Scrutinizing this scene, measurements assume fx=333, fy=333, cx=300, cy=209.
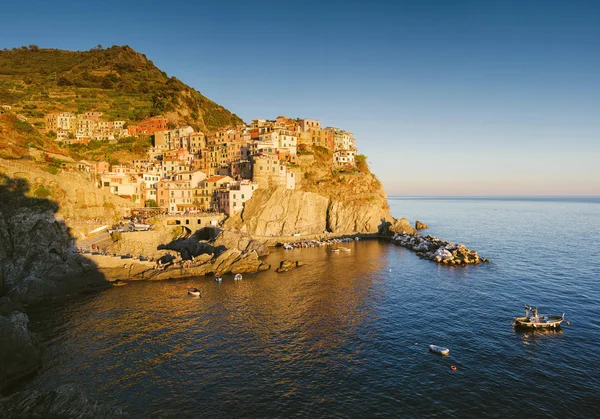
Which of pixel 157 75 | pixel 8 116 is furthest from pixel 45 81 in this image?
pixel 8 116

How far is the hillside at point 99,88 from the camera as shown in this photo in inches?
5399

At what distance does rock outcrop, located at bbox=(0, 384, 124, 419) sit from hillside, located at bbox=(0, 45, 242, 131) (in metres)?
133

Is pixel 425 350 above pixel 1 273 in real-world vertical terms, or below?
below

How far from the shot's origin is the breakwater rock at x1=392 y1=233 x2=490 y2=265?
67438 mm

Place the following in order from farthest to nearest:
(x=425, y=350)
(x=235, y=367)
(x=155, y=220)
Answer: (x=155, y=220), (x=425, y=350), (x=235, y=367)

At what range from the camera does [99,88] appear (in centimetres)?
15675

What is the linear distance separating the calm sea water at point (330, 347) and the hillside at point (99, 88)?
379 ft

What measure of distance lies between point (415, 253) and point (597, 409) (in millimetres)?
55451

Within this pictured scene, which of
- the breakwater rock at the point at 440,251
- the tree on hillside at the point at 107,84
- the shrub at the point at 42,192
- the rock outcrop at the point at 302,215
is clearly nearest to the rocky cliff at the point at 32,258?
the shrub at the point at 42,192

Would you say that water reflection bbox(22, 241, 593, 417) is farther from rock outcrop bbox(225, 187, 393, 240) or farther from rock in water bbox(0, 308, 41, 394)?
rock outcrop bbox(225, 187, 393, 240)

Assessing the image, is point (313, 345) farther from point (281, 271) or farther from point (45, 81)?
point (45, 81)

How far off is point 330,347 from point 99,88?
173 metres

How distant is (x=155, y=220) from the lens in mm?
77562

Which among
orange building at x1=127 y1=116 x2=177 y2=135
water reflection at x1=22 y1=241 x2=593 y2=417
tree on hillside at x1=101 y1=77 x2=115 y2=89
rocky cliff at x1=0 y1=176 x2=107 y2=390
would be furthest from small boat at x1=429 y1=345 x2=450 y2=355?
tree on hillside at x1=101 y1=77 x2=115 y2=89
